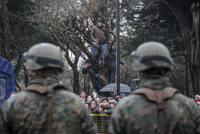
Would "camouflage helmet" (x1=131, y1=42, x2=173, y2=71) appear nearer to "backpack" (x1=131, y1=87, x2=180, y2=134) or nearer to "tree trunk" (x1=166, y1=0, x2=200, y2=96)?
"backpack" (x1=131, y1=87, x2=180, y2=134)

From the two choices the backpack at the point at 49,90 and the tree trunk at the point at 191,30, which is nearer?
the backpack at the point at 49,90

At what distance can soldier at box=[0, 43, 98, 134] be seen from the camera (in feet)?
8.92

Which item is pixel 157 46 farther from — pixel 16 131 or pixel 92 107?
pixel 92 107

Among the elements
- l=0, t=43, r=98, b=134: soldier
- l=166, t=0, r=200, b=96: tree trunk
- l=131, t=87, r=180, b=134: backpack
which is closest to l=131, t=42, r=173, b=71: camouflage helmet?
l=131, t=87, r=180, b=134: backpack

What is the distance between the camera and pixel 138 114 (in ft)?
8.67

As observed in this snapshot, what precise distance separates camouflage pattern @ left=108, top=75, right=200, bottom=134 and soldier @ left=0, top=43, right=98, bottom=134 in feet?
1.27

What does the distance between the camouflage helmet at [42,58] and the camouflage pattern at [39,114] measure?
5.1 inches

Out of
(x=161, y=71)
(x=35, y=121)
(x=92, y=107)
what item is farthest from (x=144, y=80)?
(x=92, y=107)

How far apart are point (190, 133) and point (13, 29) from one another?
19555 millimetres

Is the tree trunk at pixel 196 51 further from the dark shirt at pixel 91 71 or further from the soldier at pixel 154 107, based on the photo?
the soldier at pixel 154 107

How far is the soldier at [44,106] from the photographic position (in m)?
2.72

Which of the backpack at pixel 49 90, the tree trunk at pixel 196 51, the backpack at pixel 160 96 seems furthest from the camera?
the tree trunk at pixel 196 51

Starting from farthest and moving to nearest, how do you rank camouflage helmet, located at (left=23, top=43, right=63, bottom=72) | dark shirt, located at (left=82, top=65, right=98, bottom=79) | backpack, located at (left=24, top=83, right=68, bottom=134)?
dark shirt, located at (left=82, top=65, right=98, bottom=79)
camouflage helmet, located at (left=23, top=43, right=63, bottom=72)
backpack, located at (left=24, top=83, right=68, bottom=134)

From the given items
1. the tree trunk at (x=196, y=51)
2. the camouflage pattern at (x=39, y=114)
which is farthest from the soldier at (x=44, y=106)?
the tree trunk at (x=196, y=51)
